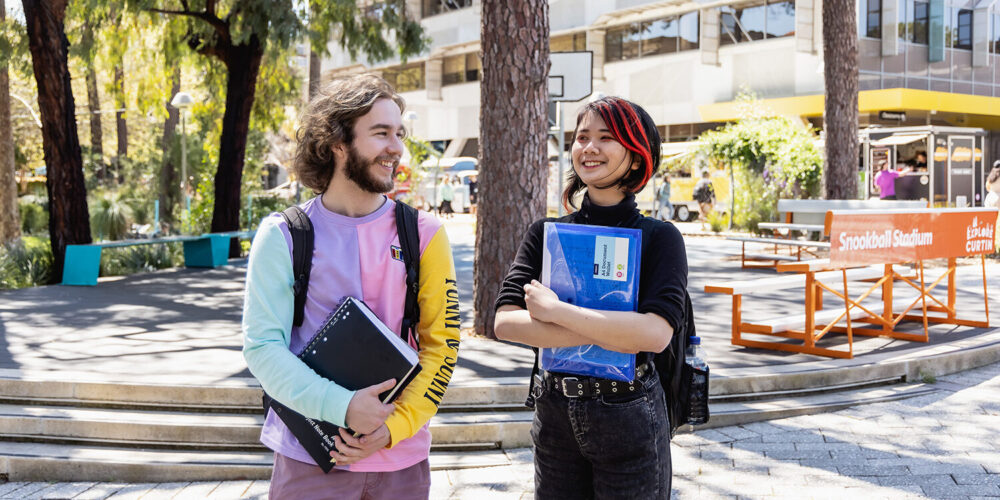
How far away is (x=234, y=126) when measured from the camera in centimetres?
1519

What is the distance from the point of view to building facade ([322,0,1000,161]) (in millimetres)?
32594

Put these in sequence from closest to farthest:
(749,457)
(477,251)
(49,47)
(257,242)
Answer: (257,242) → (749,457) → (477,251) → (49,47)

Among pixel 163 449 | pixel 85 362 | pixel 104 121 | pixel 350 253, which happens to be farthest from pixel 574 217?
pixel 104 121

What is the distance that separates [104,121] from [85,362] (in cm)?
4350

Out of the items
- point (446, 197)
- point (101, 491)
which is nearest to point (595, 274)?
point (101, 491)

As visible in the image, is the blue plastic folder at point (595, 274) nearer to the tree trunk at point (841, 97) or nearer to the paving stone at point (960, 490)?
the paving stone at point (960, 490)

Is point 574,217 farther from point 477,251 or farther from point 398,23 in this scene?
point 398,23

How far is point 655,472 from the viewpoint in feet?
7.74

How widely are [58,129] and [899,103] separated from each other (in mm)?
26588

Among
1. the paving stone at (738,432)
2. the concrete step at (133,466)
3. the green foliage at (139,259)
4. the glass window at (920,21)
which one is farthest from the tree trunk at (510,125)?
the glass window at (920,21)

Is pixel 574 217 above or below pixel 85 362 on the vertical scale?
above

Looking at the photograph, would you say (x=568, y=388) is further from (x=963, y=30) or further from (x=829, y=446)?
(x=963, y=30)

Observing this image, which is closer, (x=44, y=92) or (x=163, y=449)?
(x=163, y=449)

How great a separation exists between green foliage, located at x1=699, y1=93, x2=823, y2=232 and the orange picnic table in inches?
411
